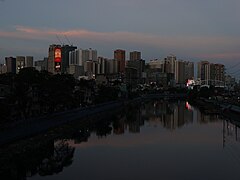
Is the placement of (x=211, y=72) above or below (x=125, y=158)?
above

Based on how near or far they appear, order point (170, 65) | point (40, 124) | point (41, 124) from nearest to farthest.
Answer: point (40, 124)
point (41, 124)
point (170, 65)

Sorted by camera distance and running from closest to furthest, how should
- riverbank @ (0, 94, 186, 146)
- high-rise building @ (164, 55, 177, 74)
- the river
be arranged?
1. the river
2. riverbank @ (0, 94, 186, 146)
3. high-rise building @ (164, 55, 177, 74)

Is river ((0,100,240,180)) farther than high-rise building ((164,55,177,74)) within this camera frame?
No

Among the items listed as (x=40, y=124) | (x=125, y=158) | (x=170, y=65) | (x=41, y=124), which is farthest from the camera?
(x=170, y=65)

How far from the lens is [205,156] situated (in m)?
15.0

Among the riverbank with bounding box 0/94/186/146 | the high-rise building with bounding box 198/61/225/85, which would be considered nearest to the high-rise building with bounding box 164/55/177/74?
the high-rise building with bounding box 198/61/225/85

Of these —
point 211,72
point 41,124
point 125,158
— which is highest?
point 211,72

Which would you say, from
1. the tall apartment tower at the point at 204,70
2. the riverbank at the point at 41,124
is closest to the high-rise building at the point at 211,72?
the tall apartment tower at the point at 204,70

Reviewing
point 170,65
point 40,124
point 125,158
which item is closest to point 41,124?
point 40,124

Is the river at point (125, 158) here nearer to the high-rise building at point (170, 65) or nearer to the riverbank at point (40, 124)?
the riverbank at point (40, 124)

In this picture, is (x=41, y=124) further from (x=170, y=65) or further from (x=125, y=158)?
(x=170, y=65)

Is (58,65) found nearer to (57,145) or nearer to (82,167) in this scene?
(57,145)

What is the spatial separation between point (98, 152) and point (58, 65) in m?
17.1

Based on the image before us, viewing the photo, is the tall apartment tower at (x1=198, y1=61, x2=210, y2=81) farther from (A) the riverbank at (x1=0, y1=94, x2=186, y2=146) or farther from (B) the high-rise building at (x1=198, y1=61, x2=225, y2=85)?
(A) the riverbank at (x1=0, y1=94, x2=186, y2=146)
